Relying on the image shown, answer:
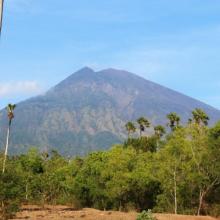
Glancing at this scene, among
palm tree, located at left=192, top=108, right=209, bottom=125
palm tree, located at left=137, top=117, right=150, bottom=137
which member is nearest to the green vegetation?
palm tree, located at left=192, top=108, right=209, bottom=125

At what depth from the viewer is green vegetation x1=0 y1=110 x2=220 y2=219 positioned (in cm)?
4994

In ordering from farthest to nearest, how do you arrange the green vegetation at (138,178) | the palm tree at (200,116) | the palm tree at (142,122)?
the palm tree at (142,122) < the palm tree at (200,116) < the green vegetation at (138,178)

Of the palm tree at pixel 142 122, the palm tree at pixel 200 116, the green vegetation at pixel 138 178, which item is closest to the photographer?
the green vegetation at pixel 138 178

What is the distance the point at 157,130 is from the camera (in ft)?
316

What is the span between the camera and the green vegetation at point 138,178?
4994 centimetres

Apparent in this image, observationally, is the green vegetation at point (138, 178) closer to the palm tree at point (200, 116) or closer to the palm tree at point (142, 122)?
the palm tree at point (200, 116)

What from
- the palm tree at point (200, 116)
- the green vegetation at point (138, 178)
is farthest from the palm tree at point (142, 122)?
the palm tree at point (200, 116)

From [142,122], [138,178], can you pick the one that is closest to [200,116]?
[142,122]

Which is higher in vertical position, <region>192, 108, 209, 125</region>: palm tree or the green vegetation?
<region>192, 108, 209, 125</region>: palm tree

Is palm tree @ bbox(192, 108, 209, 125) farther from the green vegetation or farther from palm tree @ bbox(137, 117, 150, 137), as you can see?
palm tree @ bbox(137, 117, 150, 137)

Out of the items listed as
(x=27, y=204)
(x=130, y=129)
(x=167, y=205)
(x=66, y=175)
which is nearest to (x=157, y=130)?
(x=130, y=129)

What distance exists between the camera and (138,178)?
195ft

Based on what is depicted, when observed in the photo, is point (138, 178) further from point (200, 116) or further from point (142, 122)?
point (142, 122)

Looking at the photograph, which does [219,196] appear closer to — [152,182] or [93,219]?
[152,182]
